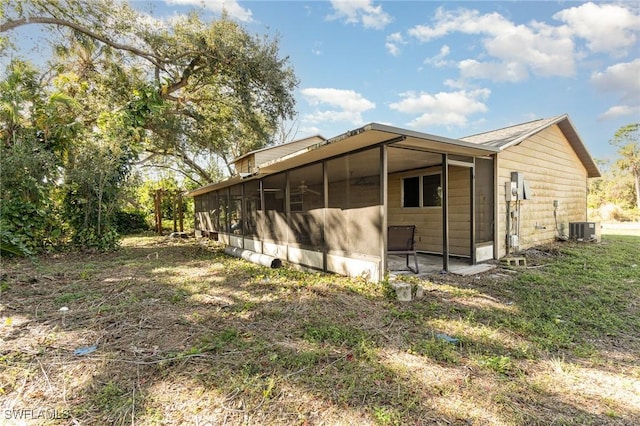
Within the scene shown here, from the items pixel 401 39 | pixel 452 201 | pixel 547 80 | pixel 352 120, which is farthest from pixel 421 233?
pixel 352 120

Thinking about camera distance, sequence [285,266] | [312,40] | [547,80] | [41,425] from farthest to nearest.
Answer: [547,80]
[312,40]
[285,266]
[41,425]

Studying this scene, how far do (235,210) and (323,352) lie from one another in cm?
776

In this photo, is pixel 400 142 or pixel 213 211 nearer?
pixel 400 142

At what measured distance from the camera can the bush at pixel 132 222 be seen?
15297mm

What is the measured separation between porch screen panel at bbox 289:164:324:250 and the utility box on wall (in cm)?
850

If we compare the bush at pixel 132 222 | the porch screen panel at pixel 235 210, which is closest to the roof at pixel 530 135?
the porch screen panel at pixel 235 210

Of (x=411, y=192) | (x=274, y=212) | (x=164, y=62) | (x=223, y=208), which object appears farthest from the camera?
(x=223, y=208)

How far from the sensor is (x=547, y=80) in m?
14.2

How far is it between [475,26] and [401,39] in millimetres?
2472

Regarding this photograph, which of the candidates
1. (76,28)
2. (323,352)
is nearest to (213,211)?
(76,28)

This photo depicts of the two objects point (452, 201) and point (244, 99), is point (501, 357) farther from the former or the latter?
point (244, 99)

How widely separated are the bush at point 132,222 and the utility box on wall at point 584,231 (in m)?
18.7

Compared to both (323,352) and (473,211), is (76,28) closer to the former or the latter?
(323,352)

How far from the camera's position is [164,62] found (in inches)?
413
